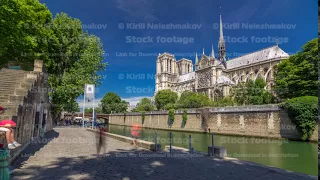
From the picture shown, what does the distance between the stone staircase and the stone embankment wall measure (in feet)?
86.6

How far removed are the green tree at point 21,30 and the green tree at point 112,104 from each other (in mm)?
70716

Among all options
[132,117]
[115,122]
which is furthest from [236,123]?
[115,122]

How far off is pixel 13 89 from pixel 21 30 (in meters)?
9.72

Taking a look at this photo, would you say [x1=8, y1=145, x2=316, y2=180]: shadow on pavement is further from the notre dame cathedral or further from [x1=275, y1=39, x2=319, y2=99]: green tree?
the notre dame cathedral

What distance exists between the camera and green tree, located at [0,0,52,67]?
1595 cm

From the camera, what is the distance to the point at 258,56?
283ft

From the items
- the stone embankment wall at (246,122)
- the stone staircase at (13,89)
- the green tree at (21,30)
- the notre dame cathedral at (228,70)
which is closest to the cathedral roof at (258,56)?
the notre dame cathedral at (228,70)

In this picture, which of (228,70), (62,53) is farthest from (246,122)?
(228,70)

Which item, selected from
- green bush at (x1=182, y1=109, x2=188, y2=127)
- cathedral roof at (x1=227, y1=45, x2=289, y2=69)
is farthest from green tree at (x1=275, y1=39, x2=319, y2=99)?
cathedral roof at (x1=227, y1=45, x2=289, y2=69)

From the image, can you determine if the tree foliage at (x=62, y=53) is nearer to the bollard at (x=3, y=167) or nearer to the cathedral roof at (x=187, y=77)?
the bollard at (x=3, y=167)

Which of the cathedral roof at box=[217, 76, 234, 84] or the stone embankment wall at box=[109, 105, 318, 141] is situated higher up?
the cathedral roof at box=[217, 76, 234, 84]

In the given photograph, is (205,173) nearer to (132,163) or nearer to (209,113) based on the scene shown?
(132,163)

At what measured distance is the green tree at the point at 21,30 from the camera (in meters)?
16.0

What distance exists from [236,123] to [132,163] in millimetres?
28595
